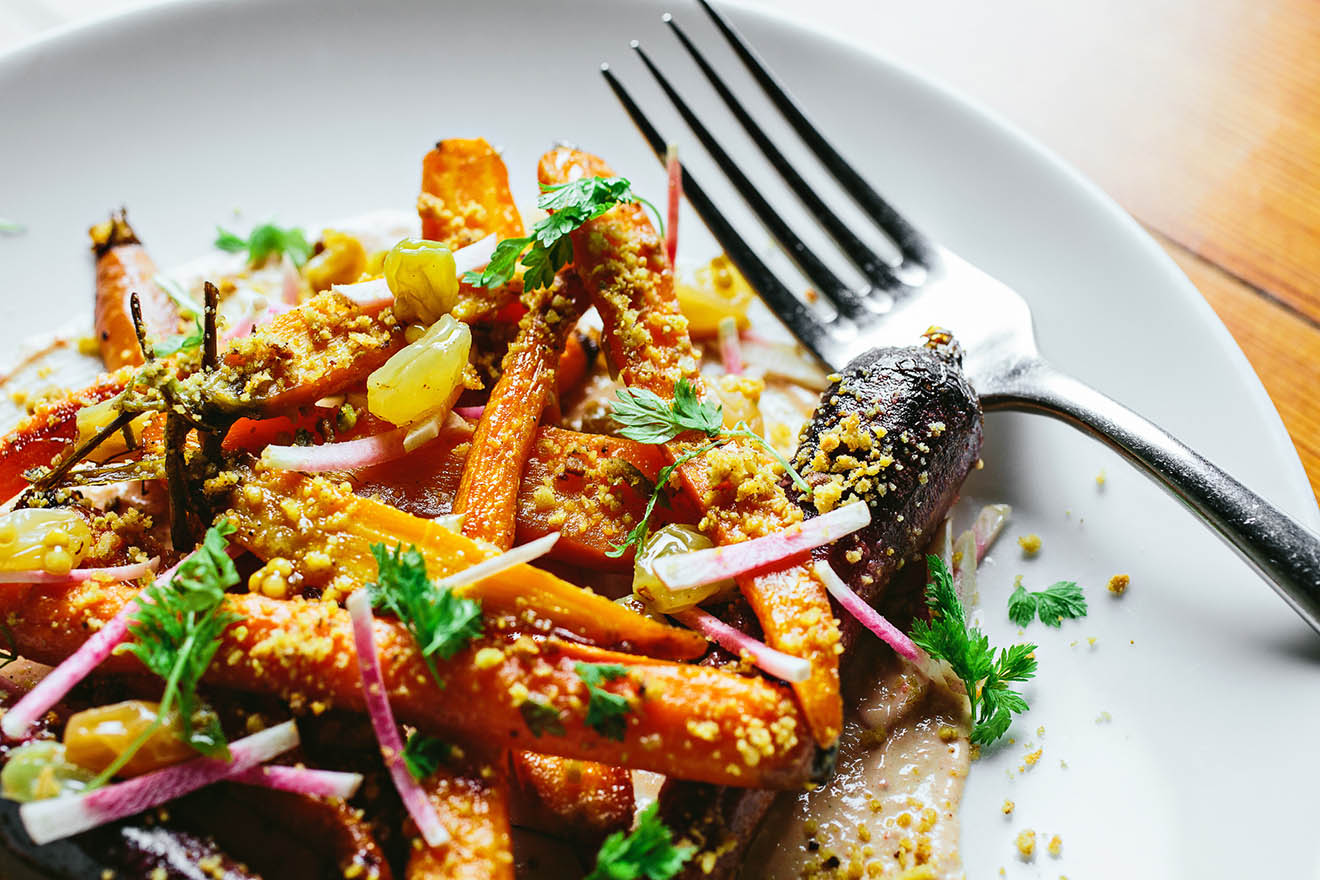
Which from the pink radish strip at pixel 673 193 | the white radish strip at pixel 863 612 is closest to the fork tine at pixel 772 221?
the pink radish strip at pixel 673 193

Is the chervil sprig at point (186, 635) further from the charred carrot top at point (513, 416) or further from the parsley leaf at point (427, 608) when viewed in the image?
the charred carrot top at point (513, 416)

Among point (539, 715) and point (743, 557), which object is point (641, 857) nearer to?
point (539, 715)

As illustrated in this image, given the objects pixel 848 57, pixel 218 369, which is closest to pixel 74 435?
pixel 218 369

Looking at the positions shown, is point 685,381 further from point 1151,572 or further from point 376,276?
point 1151,572

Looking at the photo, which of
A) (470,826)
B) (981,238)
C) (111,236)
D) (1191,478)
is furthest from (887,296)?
(111,236)

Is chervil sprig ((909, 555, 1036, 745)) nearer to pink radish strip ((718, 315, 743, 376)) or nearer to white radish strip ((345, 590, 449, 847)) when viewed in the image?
pink radish strip ((718, 315, 743, 376))

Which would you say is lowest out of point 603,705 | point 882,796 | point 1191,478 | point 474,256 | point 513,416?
point 882,796

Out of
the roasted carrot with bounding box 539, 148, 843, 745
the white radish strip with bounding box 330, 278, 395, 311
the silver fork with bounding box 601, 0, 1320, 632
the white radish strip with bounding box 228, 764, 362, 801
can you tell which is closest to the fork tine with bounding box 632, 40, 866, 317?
the silver fork with bounding box 601, 0, 1320, 632
